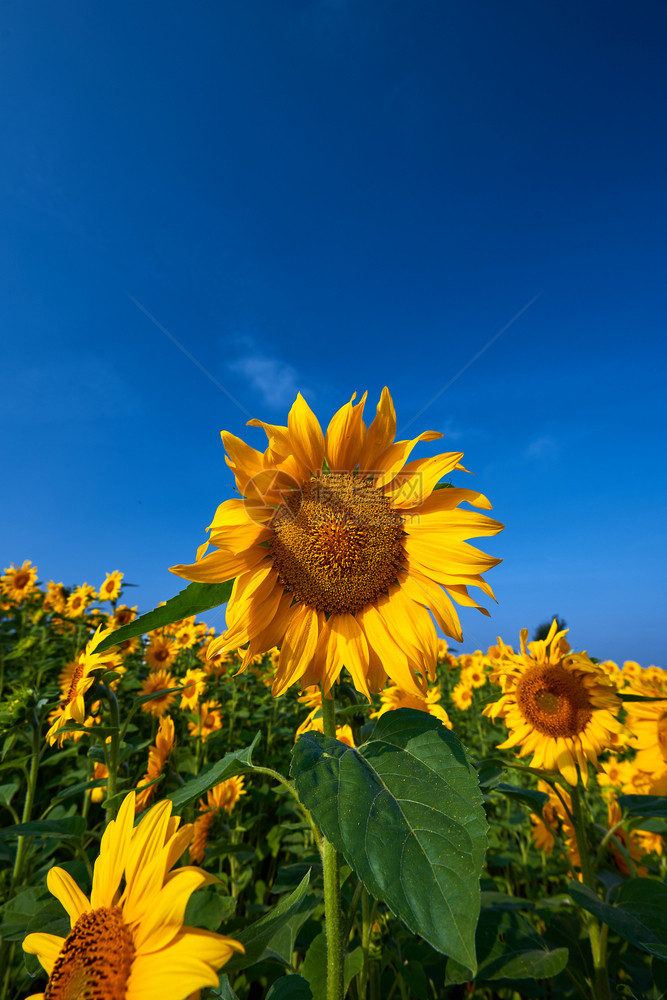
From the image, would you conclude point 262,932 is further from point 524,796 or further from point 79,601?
point 79,601

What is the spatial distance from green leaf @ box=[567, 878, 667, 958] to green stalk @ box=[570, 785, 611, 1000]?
17 centimetres

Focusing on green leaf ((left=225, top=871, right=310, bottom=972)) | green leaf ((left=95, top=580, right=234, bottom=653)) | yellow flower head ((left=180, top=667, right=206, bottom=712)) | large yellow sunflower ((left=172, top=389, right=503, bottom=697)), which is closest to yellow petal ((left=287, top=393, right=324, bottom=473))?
large yellow sunflower ((left=172, top=389, right=503, bottom=697))

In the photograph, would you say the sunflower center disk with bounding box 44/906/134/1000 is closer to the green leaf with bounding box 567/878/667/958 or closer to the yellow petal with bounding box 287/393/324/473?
the yellow petal with bounding box 287/393/324/473

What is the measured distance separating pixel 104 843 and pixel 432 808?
84 centimetres

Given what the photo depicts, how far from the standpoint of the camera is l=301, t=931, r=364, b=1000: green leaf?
161 centimetres

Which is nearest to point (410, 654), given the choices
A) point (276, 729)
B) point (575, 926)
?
point (575, 926)

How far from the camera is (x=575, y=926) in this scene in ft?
8.73

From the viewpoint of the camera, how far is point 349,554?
5.79ft

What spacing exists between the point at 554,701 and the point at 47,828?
2.89 metres

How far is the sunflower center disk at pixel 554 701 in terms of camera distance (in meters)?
3.05

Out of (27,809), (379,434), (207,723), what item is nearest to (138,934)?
(379,434)

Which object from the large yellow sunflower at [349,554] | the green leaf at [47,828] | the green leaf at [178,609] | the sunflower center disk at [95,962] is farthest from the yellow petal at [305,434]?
the green leaf at [47,828]

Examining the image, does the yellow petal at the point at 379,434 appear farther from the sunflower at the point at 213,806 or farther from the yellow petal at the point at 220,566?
Answer: the sunflower at the point at 213,806

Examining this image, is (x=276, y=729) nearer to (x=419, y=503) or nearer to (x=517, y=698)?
(x=517, y=698)
